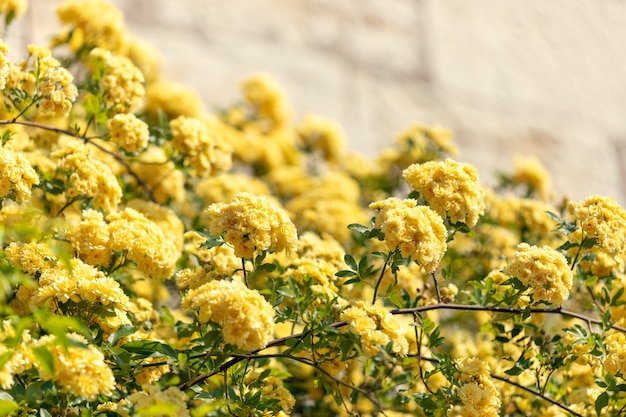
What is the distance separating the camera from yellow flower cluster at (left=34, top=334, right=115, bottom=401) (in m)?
1.01

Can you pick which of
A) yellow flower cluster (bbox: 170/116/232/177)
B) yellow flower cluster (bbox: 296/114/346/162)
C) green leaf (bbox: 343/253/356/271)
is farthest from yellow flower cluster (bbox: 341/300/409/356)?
yellow flower cluster (bbox: 296/114/346/162)

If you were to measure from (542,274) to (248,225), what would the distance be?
0.43 metres

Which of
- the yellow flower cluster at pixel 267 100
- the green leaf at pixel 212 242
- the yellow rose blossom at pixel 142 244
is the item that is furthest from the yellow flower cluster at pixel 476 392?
the yellow flower cluster at pixel 267 100

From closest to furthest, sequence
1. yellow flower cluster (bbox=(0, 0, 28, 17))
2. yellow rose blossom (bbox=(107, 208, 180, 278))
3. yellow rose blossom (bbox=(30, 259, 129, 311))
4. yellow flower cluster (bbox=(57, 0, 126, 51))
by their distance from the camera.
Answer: yellow rose blossom (bbox=(30, 259, 129, 311)), yellow rose blossom (bbox=(107, 208, 180, 278)), yellow flower cluster (bbox=(0, 0, 28, 17)), yellow flower cluster (bbox=(57, 0, 126, 51))

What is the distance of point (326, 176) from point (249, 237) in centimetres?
125

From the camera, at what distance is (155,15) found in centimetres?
333

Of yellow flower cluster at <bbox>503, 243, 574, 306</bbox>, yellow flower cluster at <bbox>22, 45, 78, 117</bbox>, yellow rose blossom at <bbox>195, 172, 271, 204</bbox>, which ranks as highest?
yellow flower cluster at <bbox>22, 45, 78, 117</bbox>

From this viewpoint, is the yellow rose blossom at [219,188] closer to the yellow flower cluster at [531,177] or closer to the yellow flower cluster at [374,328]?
the yellow flower cluster at [531,177]

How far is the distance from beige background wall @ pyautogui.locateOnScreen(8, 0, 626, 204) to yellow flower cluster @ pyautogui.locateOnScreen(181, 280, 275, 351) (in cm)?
215

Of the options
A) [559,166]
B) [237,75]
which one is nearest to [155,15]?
[237,75]

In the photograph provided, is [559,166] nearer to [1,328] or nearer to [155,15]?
[155,15]

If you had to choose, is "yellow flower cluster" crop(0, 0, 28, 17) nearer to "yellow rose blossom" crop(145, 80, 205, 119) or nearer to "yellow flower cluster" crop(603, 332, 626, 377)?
"yellow rose blossom" crop(145, 80, 205, 119)

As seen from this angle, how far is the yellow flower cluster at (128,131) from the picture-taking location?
1596mm

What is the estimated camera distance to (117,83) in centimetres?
168
